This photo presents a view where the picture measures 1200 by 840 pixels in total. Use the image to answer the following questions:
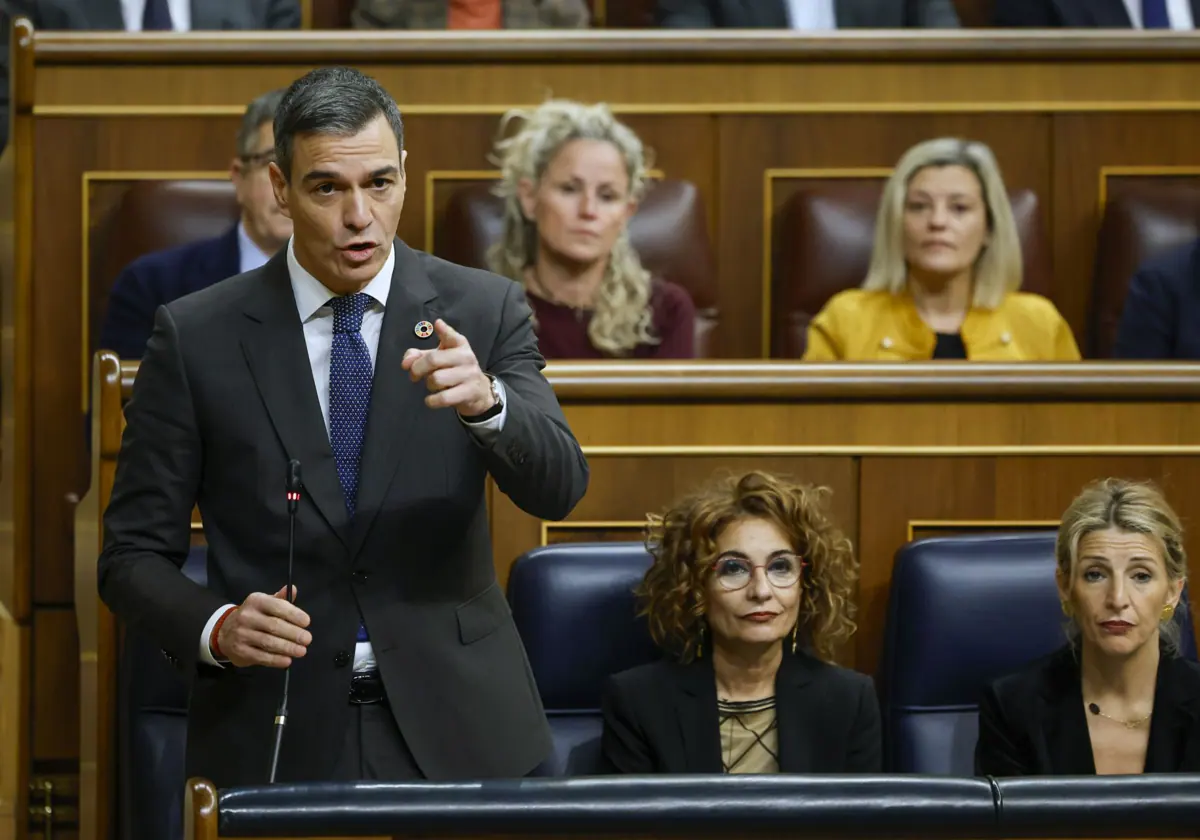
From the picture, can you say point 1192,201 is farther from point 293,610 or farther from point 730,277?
point 293,610

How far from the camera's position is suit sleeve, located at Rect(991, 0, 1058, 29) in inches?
71.3

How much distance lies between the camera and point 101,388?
42.6 inches

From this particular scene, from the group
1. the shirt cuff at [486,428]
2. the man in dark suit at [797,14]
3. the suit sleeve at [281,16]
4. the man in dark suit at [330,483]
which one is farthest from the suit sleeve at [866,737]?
the suit sleeve at [281,16]

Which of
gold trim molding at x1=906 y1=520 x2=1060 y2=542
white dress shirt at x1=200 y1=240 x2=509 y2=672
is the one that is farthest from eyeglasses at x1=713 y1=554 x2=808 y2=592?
white dress shirt at x1=200 y1=240 x2=509 y2=672

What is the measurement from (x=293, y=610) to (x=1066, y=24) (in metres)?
1.34

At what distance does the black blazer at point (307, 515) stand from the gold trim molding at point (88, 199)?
72cm

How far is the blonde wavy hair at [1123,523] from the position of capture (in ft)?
3.44

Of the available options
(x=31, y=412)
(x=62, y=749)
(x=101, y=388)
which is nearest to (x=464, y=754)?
(x=101, y=388)

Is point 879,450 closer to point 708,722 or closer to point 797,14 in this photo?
point 708,722

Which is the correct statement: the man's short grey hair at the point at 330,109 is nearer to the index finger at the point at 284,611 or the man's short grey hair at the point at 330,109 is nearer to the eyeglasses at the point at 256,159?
the index finger at the point at 284,611

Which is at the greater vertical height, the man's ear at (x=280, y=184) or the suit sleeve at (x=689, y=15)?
the suit sleeve at (x=689, y=15)

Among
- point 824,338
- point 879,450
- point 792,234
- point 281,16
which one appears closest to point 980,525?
point 879,450

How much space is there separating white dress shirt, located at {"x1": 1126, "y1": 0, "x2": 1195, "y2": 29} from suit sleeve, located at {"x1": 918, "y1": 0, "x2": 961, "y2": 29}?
18 centimetres

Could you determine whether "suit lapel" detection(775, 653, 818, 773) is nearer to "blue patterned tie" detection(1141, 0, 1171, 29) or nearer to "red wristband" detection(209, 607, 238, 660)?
"red wristband" detection(209, 607, 238, 660)
